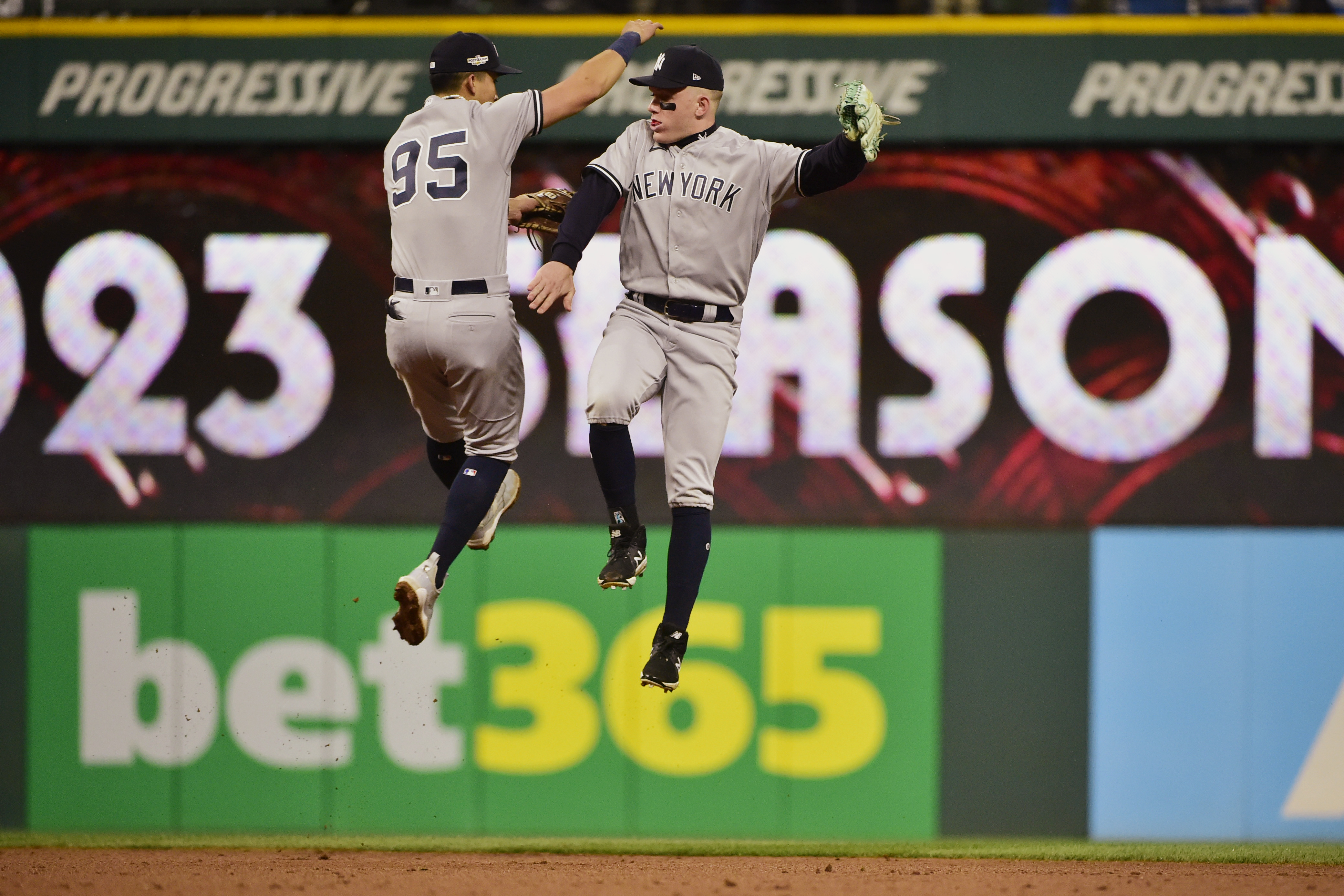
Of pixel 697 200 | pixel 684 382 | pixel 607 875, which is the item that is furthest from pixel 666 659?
pixel 607 875

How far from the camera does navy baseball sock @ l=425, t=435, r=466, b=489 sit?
5512mm

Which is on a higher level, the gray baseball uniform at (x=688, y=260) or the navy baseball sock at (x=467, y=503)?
the gray baseball uniform at (x=688, y=260)

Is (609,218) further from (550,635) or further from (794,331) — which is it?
(550,635)

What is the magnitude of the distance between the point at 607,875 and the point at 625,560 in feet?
8.03

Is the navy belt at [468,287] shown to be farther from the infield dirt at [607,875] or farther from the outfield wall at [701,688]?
the outfield wall at [701,688]

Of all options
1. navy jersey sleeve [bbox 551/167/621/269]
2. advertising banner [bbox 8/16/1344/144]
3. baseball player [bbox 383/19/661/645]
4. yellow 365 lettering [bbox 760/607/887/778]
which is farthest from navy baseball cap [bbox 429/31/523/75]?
yellow 365 lettering [bbox 760/607/887/778]

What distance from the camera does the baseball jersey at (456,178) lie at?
4898mm

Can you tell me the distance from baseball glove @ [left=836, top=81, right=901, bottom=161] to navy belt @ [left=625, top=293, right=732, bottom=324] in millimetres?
686

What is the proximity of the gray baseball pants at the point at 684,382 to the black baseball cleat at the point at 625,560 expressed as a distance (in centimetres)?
16

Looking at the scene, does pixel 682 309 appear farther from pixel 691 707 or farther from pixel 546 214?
pixel 691 707

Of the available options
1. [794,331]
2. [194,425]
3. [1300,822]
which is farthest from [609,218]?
[1300,822]

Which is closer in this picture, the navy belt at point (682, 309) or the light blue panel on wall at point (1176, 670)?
the navy belt at point (682, 309)

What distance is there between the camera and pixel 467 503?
16.8 ft

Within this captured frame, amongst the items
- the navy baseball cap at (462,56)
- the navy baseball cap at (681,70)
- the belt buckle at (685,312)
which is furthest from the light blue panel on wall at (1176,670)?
the navy baseball cap at (462,56)
